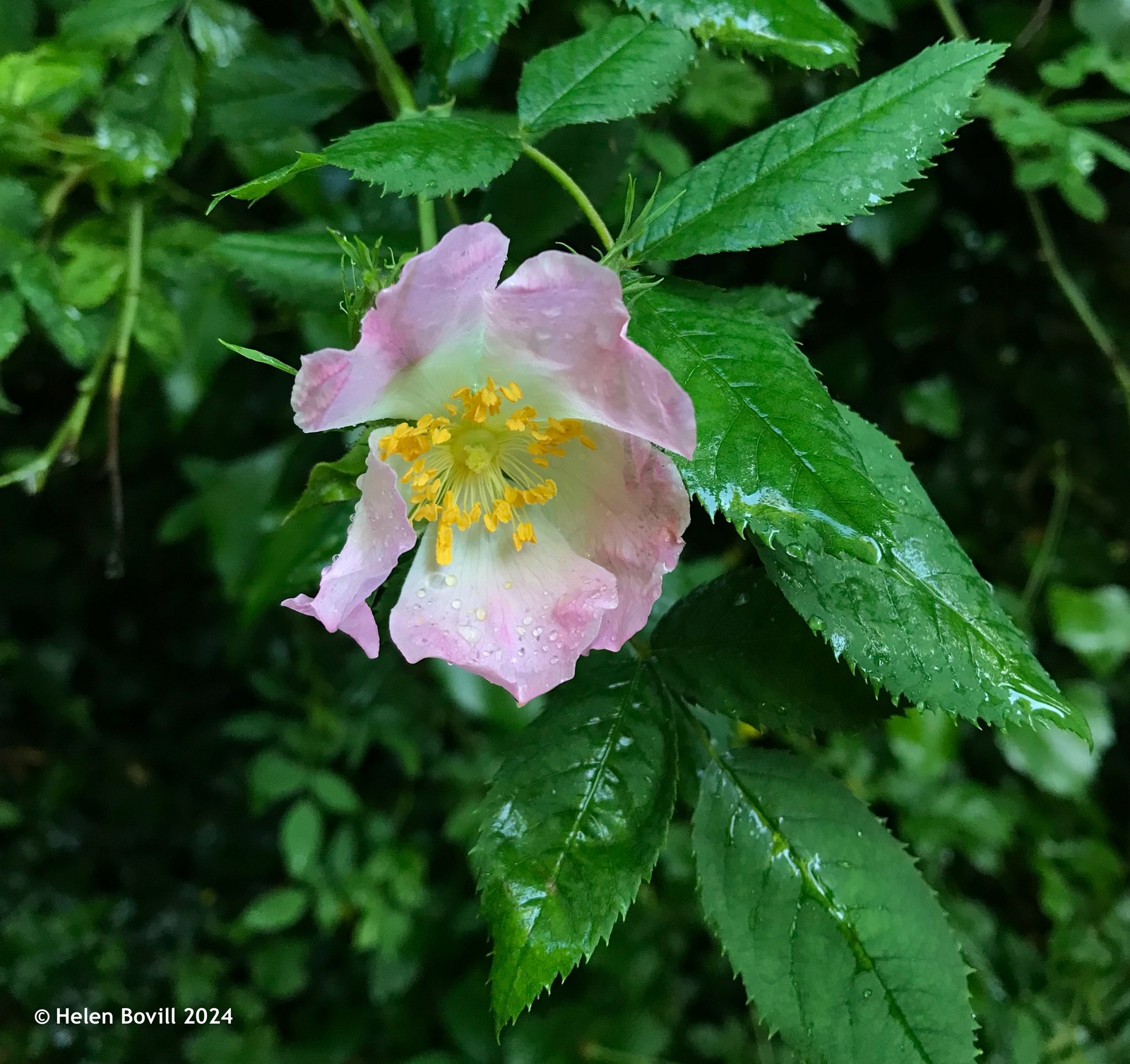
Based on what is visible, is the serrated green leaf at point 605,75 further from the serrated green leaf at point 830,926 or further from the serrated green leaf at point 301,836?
the serrated green leaf at point 301,836

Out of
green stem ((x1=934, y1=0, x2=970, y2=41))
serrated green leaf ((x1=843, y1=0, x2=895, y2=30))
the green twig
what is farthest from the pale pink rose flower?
green stem ((x1=934, y1=0, x2=970, y2=41))

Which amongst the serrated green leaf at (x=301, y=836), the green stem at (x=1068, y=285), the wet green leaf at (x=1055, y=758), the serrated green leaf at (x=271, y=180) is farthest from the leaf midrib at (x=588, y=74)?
the wet green leaf at (x=1055, y=758)

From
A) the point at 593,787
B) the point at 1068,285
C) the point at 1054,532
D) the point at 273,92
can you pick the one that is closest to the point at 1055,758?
the point at 1054,532

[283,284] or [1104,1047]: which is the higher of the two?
[283,284]

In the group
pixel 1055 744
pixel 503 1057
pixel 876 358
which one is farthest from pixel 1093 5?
pixel 503 1057

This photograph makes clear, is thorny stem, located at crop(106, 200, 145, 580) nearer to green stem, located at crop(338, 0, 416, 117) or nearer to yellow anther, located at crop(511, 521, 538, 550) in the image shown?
green stem, located at crop(338, 0, 416, 117)

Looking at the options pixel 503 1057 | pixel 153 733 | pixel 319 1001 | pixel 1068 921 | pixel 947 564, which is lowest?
pixel 319 1001

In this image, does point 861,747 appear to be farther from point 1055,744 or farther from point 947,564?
point 947,564
